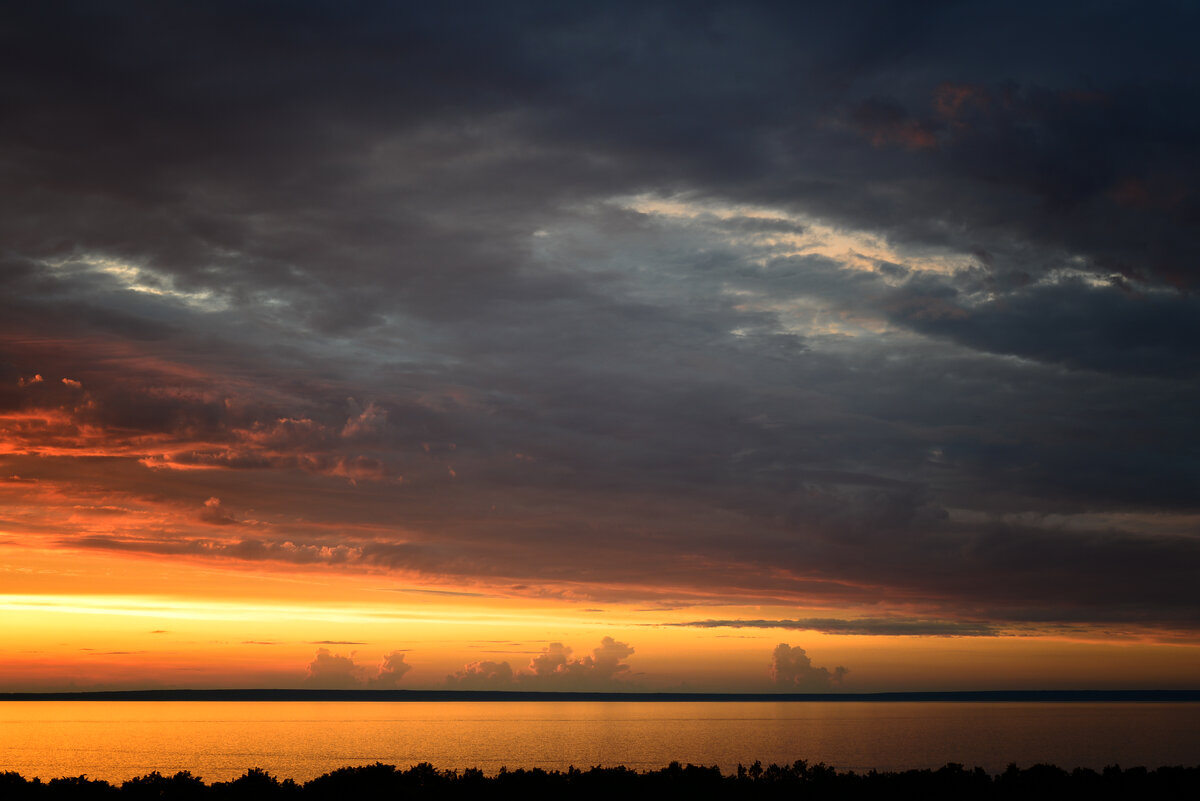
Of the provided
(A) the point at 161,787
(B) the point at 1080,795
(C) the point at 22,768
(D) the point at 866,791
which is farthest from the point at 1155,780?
(C) the point at 22,768

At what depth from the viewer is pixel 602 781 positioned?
7331 cm

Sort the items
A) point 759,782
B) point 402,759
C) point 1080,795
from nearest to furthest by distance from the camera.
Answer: point 1080,795, point 759,782, point 402,759

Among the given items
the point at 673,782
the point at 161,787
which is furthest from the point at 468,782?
the point at 161,787

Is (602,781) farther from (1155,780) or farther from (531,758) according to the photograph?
(531,758)

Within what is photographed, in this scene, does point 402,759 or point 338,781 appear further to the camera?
point 402,759

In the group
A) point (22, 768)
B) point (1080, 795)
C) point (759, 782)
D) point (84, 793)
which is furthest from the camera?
point (22, 768)

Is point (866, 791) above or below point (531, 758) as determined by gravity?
above

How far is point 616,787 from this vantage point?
7169 cm

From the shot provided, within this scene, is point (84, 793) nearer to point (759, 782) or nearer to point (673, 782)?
point (673, 782)

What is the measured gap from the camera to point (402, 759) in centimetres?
18338

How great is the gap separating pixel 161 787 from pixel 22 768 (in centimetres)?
12928

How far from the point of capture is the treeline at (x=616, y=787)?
67250 mm

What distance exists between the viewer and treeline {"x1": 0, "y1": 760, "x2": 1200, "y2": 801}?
6725cm

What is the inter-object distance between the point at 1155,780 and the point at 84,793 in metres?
83.6
